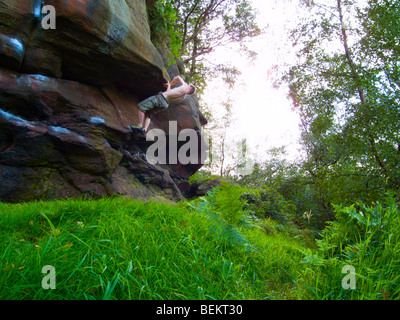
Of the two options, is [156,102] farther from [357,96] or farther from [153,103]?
[357,96]

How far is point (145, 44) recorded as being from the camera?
243 inches

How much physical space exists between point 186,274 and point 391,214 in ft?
6.60

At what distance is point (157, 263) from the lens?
1.86 m

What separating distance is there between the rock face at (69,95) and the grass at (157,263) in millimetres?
2212

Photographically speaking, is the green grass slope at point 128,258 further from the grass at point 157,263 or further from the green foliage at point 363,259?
the green foliage at point 363,259

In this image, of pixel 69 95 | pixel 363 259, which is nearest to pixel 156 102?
pixel 69 95

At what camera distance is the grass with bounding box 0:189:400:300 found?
147 cm

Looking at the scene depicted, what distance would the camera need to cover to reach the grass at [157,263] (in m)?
1.47

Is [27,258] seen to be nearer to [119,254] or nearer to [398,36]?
[119,254]

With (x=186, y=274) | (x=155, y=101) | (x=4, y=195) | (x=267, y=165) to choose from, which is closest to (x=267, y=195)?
(x=267, y=165)

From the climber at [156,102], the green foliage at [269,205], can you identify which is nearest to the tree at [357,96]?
the green foliage at [269,205]

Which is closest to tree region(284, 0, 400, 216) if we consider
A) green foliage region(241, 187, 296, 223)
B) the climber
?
green foliage region(241, 187, 296, 223)

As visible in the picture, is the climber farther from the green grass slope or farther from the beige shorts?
the green grass slope

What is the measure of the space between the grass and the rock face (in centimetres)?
221
